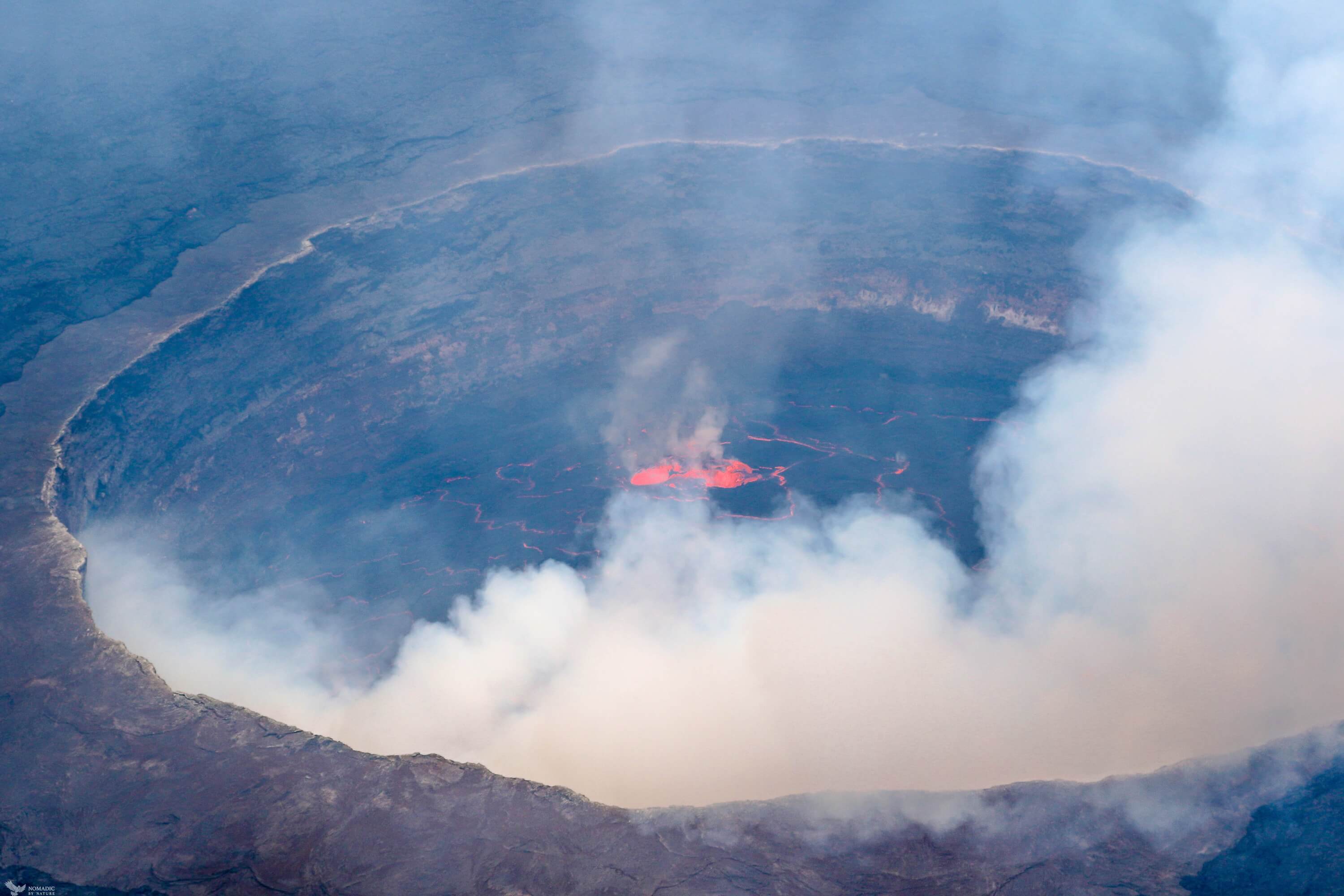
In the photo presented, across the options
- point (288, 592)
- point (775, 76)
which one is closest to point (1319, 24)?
point (775, 76)

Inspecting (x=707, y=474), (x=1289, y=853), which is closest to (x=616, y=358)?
(x=707, y=474)

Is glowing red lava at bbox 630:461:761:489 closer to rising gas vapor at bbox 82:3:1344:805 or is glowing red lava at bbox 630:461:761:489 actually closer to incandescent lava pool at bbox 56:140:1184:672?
incandescent lava pool at bbox 56:140:1184:672

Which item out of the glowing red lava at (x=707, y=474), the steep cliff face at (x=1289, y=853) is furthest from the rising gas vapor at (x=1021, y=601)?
the steep cliff face at (x=1289, y=853)

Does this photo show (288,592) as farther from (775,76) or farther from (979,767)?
(775,76)

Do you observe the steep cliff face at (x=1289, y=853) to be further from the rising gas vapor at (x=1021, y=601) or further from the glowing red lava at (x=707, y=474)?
the glowing red lava at (x=707, y=474)

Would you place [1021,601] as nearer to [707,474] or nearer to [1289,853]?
[707,474]

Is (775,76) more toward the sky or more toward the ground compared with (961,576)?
more toward the sky
